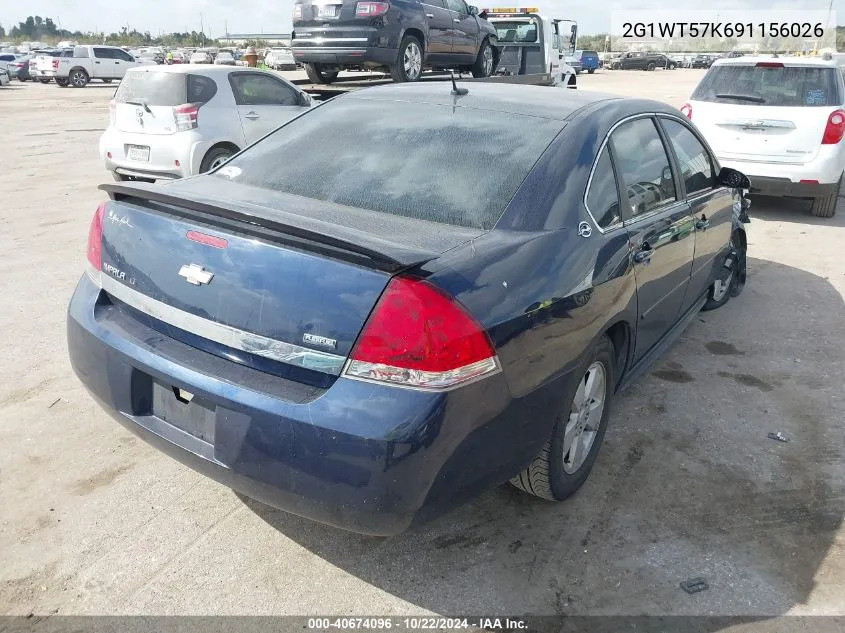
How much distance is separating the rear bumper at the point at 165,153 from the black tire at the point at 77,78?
95.7 ft

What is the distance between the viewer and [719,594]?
2580 millimetres

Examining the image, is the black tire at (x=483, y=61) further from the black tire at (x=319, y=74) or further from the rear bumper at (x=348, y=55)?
the rear bumper at (x=348, y=55)

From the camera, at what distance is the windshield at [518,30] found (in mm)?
16672

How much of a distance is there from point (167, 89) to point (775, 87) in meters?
7.22

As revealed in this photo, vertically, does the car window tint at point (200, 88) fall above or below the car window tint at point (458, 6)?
below

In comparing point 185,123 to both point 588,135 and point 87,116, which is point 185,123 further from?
point 87,116

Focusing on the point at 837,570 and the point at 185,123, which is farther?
the point at 185,123

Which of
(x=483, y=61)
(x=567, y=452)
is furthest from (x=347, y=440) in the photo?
(x=483, y=61)

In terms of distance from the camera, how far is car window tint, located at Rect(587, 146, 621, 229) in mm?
2918

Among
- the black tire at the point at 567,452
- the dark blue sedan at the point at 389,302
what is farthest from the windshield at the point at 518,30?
the black tire at the point at 567,452

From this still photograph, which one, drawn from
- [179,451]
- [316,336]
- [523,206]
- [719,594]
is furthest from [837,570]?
[179,451]

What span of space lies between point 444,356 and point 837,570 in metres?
1.84

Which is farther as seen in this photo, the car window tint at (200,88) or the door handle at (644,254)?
the car window tint at (200,88)

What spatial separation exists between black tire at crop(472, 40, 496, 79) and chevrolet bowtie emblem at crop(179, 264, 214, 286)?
37.3ft
